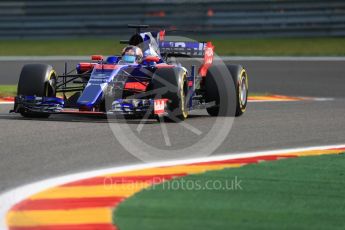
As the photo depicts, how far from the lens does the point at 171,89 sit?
11281 mm

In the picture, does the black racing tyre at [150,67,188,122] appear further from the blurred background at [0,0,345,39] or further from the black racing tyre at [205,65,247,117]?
the blurred background at [0,0,345,39]

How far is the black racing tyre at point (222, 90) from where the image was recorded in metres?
12.4

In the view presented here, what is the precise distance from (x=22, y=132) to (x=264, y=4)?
56.3ft

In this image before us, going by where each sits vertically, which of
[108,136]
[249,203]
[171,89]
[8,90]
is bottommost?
[8,90]

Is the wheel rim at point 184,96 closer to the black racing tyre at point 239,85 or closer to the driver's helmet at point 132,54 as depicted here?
the driver's helmet at point 132,54

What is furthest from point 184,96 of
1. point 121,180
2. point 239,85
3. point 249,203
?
point 249,203

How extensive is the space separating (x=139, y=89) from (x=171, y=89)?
648 millimetres

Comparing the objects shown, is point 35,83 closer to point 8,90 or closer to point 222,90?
point 222,90

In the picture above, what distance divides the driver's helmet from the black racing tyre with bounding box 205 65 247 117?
0.89 metres

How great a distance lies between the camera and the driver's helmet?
1209cm

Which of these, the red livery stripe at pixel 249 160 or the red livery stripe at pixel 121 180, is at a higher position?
the red livery stripe at pixel 121 180

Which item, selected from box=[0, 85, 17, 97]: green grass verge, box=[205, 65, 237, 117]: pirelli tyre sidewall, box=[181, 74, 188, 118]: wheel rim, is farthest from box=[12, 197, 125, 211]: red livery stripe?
box=[0, 85, 17, 97]: green grass verge

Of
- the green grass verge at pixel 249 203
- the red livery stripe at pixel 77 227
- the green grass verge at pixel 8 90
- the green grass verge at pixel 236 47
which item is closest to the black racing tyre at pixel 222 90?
the green grass verge at pixel 8 90

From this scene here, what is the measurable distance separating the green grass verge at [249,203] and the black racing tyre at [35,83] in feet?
13.9
